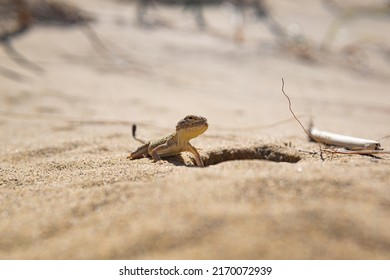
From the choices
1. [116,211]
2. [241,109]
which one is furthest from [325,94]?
[116,211]

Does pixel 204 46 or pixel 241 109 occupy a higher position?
pixel 204 46

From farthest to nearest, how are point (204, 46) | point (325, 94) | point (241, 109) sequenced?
point (204, 46)
point (325, 94)
point (241, 109)

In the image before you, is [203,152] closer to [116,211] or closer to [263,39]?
[116,211]

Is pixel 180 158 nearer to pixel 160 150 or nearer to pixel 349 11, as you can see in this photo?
pixel 160 150

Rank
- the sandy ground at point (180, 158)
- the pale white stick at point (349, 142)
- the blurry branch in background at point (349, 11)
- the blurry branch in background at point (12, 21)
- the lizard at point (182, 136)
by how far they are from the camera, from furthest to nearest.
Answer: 1. the blurry branch in background at point (349, 11)
2. the blurry branch in background at point (12, 21)
3. the lizard at point (182, 136)
4. the pale white stick at point (349, 142)
5. the sandy ground at point (180, 158)

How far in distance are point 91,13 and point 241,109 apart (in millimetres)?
6282

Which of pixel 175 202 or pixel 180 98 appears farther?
pixel 180 98

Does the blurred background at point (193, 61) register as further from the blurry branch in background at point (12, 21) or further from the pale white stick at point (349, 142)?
the pale white stick at point (349, 142)

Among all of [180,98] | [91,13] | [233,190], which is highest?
[91,13]

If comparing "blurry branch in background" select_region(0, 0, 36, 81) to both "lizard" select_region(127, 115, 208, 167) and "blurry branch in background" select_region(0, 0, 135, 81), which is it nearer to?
"blurry branch in background" select_region(0, 0, 135, 81)

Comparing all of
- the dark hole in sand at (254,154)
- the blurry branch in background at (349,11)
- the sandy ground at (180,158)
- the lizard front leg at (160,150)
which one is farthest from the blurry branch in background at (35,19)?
the blurry branch in background at (349,11)

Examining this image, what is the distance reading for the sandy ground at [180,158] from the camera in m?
1.91

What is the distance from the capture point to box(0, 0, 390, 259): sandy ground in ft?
6.27

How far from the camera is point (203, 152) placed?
3.30 meters
